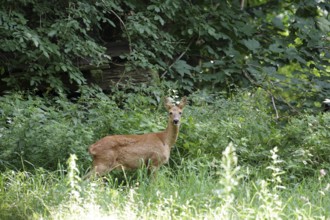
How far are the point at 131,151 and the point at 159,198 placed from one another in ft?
5.70

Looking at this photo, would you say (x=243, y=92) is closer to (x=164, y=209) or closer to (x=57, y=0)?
(x=57, y=0)

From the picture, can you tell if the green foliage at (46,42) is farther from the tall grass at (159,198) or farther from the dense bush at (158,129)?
the tall grass at (159,198)

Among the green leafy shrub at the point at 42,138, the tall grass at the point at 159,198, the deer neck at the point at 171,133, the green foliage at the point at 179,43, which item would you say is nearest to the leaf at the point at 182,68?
the green foliage at the point at 179,43

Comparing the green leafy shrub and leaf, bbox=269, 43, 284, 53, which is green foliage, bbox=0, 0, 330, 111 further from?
the green leafy shrub

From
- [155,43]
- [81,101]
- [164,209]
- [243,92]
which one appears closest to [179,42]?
[155,43]

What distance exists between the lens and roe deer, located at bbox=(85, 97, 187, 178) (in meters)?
7.55

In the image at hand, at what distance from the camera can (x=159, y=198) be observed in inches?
238

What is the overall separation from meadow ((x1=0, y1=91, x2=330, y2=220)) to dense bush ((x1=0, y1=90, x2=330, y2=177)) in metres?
0.01

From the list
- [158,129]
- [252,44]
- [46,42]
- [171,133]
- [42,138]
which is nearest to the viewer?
[42,138]

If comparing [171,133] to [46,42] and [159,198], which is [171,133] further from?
[46,42]

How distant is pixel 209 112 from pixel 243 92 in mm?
1084

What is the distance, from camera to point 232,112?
9672 mm

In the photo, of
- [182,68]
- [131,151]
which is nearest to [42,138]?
[131,151]

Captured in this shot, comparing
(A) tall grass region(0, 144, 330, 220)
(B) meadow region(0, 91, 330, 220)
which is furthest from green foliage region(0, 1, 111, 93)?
(A) tall grass region(0, 144, 330, 220)
